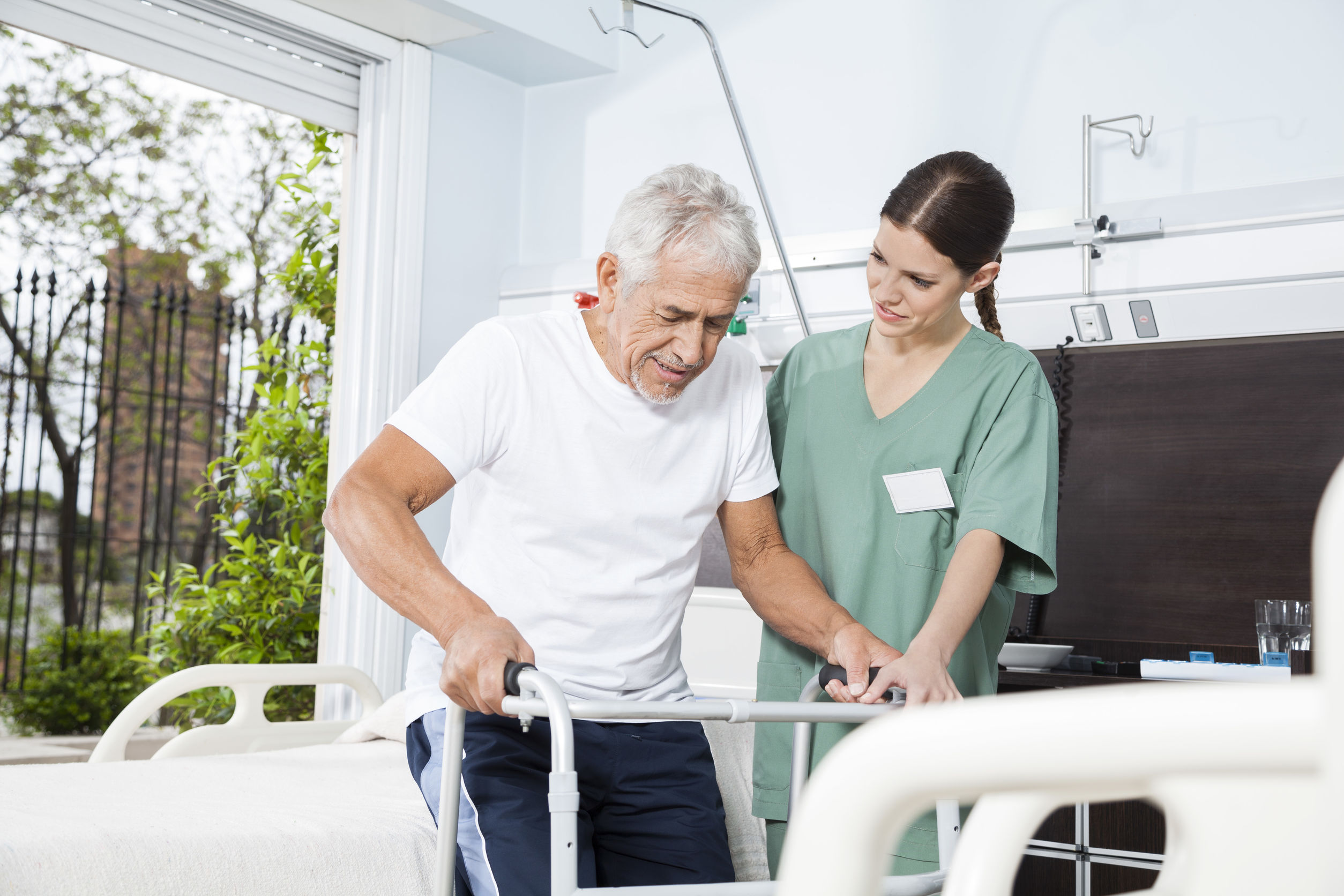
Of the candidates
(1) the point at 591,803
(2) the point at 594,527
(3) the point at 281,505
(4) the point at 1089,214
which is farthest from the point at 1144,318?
(3) the point at 281,505

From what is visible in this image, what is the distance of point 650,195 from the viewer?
1503 millimetres

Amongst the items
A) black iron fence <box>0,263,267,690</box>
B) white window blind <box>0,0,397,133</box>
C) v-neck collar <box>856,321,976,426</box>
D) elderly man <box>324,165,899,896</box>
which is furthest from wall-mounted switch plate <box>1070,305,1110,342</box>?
black iron fence <box>0,263,267,690</box>

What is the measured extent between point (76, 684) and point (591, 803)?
532cm

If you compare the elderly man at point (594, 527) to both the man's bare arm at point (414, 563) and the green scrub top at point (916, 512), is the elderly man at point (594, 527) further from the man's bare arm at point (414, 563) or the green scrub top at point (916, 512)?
the green scrub top at point (916, 512)

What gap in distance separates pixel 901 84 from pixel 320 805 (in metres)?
2.40

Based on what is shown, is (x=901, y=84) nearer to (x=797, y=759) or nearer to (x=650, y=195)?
(x=650, y=195)

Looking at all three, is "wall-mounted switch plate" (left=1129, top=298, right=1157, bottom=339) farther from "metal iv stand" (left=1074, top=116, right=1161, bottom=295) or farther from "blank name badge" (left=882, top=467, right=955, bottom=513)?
"blank name badge" (left=882, top=467, right=955, bottom=513)

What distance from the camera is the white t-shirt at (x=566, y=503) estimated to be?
4.74 ft

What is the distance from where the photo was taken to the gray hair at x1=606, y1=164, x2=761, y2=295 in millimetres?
1478

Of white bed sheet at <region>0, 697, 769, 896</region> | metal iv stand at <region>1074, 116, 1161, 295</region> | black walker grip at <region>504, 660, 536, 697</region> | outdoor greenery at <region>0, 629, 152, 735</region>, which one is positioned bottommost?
outdoor greenery at <region>0, 629, 152, 735</region>

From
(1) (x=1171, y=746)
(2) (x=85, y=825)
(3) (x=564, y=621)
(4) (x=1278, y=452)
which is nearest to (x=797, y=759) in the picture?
(3) (x=564, y=621)

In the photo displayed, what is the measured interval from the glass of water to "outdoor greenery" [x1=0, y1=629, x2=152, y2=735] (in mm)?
4999

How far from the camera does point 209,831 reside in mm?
1632

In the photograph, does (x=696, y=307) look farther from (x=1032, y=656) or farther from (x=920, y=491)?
(x=1032, y=656)
